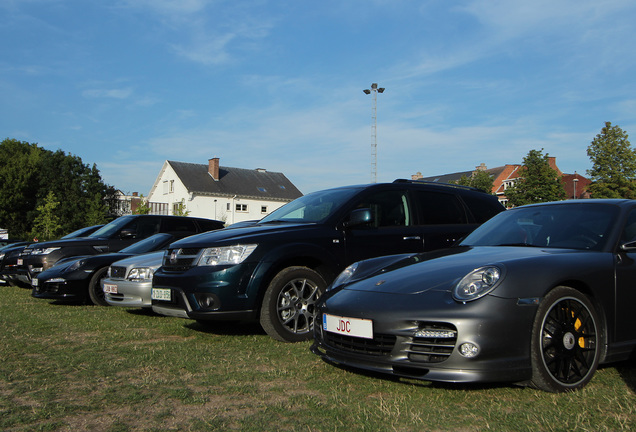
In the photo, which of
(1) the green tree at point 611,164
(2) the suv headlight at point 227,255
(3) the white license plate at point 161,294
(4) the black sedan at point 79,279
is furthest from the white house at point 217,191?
(2) the suv headlight at point 227,255

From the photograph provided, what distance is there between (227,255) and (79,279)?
16.8ft

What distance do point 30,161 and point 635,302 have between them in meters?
64.8

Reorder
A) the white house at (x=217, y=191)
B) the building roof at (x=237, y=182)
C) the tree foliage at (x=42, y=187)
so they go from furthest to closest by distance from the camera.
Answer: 1. the building roof at (x=237, y=182)
2. the white house at (x=217, y=191)
3. the tree foliage at (x=42, y=187)

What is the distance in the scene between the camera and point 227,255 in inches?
229

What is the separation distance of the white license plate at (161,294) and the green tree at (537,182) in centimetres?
5309

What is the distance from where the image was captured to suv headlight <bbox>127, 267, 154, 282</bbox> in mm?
8086

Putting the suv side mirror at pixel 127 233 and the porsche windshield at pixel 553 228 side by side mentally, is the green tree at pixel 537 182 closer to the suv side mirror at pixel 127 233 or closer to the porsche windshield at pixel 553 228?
the suv side mirror at pixel 127 233

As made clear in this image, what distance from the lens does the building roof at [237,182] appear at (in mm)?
62719

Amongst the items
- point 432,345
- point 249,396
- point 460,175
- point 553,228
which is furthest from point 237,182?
point 432,345

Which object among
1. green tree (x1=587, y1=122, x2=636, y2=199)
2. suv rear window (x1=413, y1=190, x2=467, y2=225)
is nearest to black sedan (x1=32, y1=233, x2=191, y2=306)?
suv rear window (x1=413, y1=190, x2=467, y2=225)

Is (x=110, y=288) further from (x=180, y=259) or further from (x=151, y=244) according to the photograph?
(x=180, y=259)

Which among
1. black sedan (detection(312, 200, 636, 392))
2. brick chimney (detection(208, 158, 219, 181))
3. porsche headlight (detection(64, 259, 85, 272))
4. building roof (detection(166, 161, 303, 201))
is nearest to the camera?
black sedan (detection(312, 200, 636, 392))

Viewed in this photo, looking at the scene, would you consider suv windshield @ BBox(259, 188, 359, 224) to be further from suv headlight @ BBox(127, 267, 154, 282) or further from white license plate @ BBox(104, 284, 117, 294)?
white license plate @ BBox(104, 284, 117, 294)

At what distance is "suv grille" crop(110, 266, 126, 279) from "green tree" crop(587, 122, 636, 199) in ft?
141
